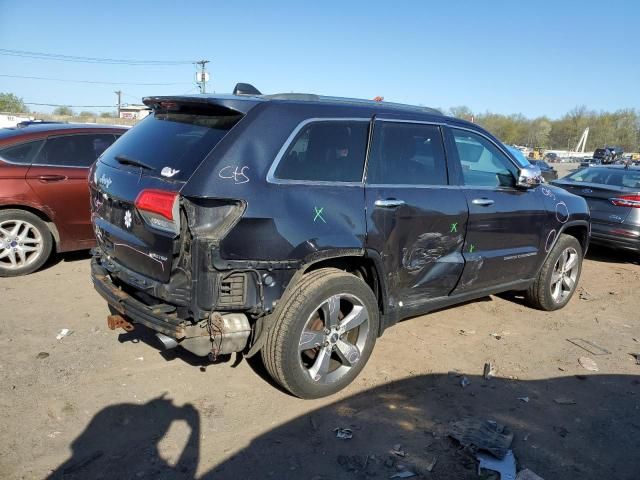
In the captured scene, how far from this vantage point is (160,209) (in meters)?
2.82

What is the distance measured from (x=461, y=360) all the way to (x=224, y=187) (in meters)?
2.52

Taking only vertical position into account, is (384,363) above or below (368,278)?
below

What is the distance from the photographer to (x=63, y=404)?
319 cm

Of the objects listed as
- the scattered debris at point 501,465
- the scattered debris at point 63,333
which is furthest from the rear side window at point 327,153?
the scattered debris at point 63,333

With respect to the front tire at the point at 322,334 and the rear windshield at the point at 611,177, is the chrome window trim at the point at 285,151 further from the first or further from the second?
the rear windshield at the point at 611,177

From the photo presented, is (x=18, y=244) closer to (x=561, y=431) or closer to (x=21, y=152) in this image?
(x=21, y=152)

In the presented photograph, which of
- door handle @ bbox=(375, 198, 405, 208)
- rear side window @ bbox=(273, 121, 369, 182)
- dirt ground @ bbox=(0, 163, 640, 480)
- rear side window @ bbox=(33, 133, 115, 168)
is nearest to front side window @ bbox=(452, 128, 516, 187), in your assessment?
door handle @ bbox=(375, 198, 405, 208)

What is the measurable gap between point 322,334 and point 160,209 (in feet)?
4.31

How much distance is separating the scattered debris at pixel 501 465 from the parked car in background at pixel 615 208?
575cm

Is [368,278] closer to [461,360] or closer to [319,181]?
[319,181]

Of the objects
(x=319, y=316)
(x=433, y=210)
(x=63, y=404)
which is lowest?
(x=63, y=404)

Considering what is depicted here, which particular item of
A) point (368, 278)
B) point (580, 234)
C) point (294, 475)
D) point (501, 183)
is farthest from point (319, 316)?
point (580, 234)

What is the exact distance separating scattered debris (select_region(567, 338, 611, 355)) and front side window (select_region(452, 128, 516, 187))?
1.59 m

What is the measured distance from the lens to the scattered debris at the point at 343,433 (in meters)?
3.00
